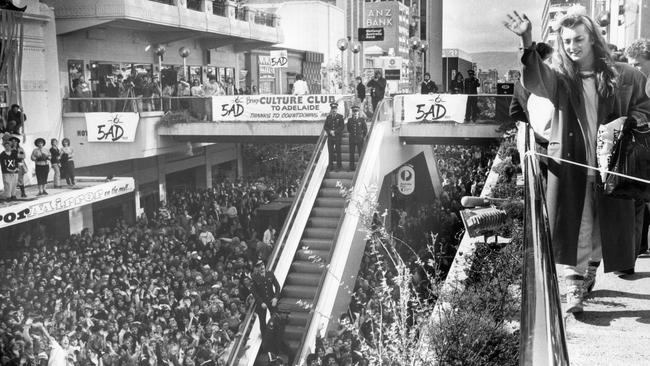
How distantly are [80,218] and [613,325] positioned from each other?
71.9 feet

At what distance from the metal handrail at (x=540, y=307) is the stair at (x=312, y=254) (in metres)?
11.7

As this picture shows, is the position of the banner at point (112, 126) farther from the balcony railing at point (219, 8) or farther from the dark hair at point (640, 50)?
the dark hair at point (640, 50)

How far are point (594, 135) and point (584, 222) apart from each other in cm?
41

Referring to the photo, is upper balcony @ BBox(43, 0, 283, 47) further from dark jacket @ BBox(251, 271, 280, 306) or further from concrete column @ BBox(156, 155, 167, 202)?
dark jacket @ BBox(251, 271, 280, 306)

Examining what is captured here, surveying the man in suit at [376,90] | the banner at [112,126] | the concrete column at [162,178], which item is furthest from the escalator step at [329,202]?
the concrete column at [162,178]

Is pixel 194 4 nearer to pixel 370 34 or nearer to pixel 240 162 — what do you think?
pixel 240 162

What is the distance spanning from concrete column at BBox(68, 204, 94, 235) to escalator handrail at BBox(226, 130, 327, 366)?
926 cm

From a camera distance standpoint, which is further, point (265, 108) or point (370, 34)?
point (370, 34)

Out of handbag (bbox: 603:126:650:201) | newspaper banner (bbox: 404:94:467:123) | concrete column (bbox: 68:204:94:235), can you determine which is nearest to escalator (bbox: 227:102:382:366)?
newspaper banner (bbox: 404:94:467:123)

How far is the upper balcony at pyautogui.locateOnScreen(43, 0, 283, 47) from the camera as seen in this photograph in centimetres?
2345

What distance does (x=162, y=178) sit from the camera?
90.7 feet

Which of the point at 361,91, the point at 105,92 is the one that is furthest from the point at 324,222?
the point at 105,92

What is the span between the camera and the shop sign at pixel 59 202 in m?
18.3

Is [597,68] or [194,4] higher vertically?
[194,4]
